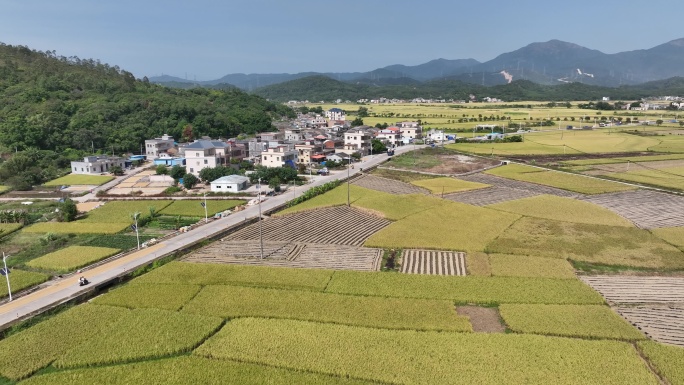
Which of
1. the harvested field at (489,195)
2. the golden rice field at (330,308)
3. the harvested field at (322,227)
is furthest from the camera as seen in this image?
the harvested field at (489,195)

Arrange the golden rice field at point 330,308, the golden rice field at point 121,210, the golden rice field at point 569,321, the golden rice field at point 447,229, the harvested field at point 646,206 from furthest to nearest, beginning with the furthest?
1. the golden rice field at point 121,210
2. the harvested field at point 646,206
3. the golden rice field at point 447,229
4. the golden rice field at point 330,308
5. the golden rice field at point 569,321

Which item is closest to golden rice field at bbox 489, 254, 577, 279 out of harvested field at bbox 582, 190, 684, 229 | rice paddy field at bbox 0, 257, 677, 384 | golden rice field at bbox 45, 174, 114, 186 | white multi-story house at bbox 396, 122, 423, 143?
rice paddy field at bbox 0, 257, 677, 384

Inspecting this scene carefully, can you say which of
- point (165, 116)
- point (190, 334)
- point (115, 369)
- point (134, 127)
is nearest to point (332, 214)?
point (190, 334)

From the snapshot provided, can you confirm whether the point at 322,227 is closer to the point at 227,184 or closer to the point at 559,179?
the point at 227,184

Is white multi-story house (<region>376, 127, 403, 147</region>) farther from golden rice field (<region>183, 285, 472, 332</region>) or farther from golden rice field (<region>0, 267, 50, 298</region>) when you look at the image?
golden rice field (<region>0, 267, 50, 298</region>)

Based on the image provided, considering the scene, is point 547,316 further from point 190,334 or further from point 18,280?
point 18,280

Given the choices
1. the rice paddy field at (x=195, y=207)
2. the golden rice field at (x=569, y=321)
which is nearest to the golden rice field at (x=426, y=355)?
the golden rice field at (x=569, y=321)

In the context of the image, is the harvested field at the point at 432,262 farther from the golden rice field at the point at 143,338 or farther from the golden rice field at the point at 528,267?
the golden rice field at the point at 143,338
